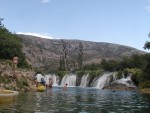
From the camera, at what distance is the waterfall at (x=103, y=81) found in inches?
4719

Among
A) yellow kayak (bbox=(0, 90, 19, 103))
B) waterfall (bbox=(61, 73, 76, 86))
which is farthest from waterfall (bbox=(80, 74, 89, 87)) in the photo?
yellow kayak (bbox=(0, 90, 19, 103))

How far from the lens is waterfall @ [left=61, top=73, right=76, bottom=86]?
143725mm

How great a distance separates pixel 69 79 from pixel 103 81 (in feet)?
92.6

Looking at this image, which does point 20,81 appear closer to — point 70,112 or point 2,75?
point 2,75

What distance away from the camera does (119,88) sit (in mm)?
99938

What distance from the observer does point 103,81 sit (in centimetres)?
12131

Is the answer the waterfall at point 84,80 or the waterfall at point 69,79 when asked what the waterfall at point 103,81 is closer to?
the waterfall at point 84,80

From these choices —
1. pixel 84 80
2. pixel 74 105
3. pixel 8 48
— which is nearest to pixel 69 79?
pixel 84 80

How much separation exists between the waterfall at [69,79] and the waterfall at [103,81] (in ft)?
61.5

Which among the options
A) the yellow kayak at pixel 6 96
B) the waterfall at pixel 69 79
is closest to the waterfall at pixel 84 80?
the waterfall at pixel 69 79

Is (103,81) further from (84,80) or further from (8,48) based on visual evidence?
(8,48)

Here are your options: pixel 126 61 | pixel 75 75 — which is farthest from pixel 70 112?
pixel 75 75

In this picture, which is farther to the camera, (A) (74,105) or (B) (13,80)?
(B) (13,80)

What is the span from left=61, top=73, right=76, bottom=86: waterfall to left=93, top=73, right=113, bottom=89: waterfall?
61.5ft
